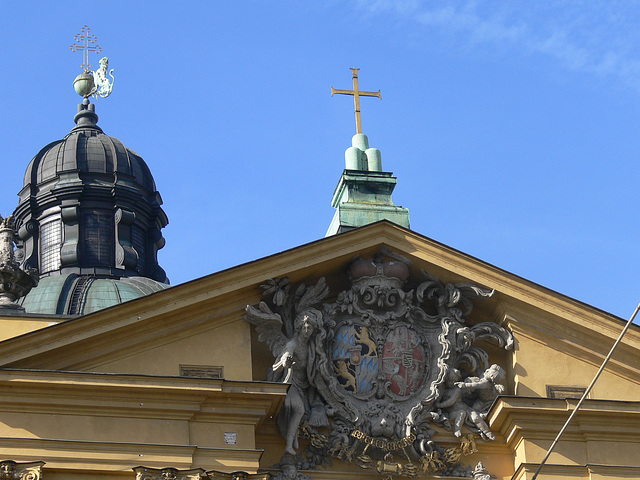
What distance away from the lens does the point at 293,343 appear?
74.1ft

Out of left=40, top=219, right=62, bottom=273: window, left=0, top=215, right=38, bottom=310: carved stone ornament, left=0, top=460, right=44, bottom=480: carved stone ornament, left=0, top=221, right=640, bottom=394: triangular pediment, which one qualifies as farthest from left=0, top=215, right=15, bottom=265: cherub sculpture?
left=40, top=219, right=62, bottom=273: window

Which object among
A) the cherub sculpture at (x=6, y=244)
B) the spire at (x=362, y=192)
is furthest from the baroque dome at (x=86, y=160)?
the cherub sculpture at (x=6, y=244)

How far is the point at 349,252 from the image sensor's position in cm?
2331

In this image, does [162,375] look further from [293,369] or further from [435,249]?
[435,249]

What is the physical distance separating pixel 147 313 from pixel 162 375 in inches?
38.0

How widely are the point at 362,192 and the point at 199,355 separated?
17.7 ft

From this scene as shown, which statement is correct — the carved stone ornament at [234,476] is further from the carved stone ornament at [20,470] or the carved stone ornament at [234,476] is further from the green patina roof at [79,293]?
the green patina roof at [79,293]

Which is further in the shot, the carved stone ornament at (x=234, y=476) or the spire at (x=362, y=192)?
→ the spire at (x=362, y=192)

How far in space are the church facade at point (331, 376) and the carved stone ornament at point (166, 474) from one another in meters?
0.02

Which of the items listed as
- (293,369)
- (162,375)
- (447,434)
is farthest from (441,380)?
(162,375)

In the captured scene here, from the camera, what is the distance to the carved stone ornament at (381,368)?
22.5 metres

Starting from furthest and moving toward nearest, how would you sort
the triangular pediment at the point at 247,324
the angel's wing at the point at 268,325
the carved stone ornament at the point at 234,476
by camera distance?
1. the angel's wing at the point at 268,325
2. the triangular pediment at the point at 247,324
3. the carved stone ornament at the point at 234,476

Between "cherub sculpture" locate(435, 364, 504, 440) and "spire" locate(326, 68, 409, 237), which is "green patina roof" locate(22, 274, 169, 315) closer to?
"spire" locate(326, 68, 409, 237)

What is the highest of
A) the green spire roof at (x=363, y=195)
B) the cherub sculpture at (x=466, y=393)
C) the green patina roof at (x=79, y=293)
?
the green patina roof at (x=79, y=293)
